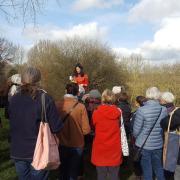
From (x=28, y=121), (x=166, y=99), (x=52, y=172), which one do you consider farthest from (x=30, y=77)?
(x=52, y=172)

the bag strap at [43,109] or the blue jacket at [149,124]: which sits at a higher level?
the bag strap at [43,109]

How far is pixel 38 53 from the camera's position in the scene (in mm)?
34875

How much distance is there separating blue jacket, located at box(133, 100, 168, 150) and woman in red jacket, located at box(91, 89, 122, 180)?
0.53 m

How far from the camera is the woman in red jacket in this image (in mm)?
6488

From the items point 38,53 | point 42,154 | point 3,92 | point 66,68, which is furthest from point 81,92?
point 38,53

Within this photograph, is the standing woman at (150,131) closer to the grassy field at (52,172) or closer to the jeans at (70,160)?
the jeans at (70,160)

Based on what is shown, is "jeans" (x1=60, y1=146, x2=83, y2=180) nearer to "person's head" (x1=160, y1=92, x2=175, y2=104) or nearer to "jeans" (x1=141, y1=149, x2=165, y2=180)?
"jeans" (x1=141, y1=149, x2=165, y2=180)

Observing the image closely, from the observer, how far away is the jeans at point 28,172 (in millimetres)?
5074

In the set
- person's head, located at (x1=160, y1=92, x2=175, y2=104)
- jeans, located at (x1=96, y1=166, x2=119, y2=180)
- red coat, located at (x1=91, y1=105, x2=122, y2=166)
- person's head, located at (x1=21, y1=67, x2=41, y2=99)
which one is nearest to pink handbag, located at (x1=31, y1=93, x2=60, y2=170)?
person's head, located at (x1=21, y1=67, x2=41, y2=99)

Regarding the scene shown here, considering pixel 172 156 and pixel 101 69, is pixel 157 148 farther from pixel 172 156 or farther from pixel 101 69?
pixel 101 69

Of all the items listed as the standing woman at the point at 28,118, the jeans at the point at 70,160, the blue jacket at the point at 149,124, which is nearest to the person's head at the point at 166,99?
the blue jacket at the point at 149,124

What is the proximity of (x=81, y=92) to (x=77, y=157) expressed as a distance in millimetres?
3389

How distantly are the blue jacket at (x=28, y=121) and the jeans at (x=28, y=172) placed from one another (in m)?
0.11

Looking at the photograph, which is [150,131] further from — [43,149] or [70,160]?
[43,149]
